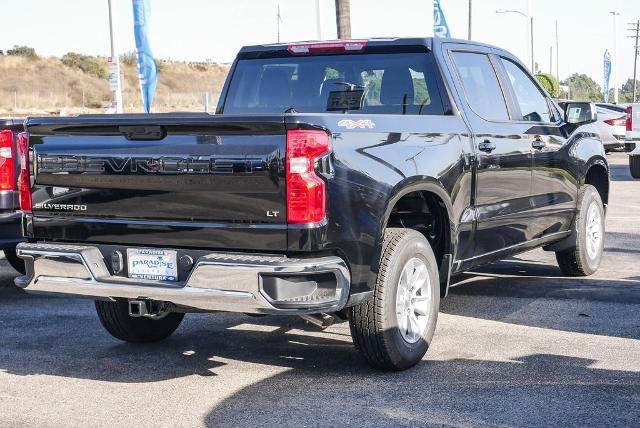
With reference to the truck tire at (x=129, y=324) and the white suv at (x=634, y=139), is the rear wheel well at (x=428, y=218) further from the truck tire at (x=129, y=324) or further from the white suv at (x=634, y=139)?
the white suv at (x=634, y=139)

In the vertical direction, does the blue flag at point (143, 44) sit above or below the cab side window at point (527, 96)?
above

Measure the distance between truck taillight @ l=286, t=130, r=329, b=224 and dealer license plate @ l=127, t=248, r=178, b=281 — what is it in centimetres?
74

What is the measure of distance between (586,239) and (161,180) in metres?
4.75

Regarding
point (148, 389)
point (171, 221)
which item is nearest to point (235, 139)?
point (171, 221)

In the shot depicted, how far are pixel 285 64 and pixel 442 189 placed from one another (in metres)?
1.80

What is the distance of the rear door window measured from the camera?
23.9ft

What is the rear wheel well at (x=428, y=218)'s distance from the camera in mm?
6652

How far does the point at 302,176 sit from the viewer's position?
209 inches

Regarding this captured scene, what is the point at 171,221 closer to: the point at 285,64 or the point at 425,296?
the point at 425,296

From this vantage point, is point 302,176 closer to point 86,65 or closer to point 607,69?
point 607,69

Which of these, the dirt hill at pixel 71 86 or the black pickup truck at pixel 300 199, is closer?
the black pickup truck at pixel 300 199

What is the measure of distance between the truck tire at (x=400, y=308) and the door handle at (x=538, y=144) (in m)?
1.92

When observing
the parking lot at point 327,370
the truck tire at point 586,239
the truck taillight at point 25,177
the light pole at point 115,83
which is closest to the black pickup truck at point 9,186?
the parking lot at point 327,370

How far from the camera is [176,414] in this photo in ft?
17.6
